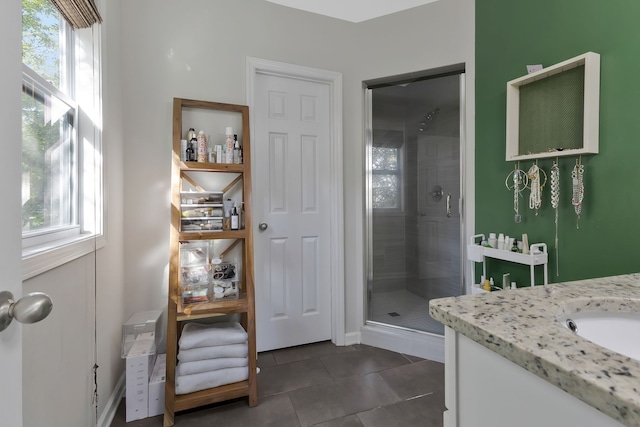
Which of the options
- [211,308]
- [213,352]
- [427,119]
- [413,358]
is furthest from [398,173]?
[213,352]

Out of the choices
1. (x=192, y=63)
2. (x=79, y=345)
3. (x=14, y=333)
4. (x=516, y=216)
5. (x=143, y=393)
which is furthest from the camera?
(x=192, y=63)

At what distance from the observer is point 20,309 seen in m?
0.52

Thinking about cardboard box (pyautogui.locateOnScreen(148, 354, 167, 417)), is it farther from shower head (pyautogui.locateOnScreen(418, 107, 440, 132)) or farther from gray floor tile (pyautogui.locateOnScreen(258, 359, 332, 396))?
shower head (pyautogui.locateOnScreen(418, 107, 440, 132))

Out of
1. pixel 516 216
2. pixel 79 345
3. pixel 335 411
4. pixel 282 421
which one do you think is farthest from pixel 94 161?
pixel 516 216

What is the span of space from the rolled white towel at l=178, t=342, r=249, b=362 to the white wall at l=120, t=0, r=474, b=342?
49 centimetres

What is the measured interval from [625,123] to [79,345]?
2.51 meters

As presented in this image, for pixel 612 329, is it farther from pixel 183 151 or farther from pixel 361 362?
pixel 183 151

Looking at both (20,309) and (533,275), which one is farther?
(533,275)

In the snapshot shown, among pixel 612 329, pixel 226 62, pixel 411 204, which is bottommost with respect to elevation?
pixel 612 329

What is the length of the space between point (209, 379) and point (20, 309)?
1385 mm

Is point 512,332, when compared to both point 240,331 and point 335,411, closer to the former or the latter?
point 335,411

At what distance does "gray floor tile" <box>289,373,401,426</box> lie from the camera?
5.40ft

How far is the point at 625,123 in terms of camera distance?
130 centimetres

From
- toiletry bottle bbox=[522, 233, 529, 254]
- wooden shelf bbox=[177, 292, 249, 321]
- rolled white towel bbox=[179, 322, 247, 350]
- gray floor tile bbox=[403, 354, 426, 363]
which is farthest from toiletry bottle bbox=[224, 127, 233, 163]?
gray floor tile bbox=[403, 354, 426, 363]
